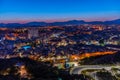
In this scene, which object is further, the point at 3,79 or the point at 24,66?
the point at 24,66

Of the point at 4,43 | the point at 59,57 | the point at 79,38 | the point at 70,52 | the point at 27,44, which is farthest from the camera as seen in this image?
the point at 79,38

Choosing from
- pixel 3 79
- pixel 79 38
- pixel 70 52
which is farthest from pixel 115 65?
pixel 79 38

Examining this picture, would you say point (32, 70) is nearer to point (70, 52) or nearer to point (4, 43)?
point (70, 52)

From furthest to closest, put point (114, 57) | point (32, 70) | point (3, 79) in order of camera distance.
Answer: point (114, 57), point (32, 70), point (3, 79)

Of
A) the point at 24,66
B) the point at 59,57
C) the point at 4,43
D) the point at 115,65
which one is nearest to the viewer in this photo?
the point at 24,66

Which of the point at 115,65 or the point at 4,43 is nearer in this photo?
the point at 115,65

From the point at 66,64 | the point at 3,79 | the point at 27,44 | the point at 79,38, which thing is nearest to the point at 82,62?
the point at 66,64

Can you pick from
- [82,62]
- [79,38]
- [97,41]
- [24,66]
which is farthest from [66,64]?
[79,38]

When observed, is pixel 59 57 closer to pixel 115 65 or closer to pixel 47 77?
pixel 115 65

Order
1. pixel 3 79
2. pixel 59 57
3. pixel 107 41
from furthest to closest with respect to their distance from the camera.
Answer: pixel 107 41
pixel 59 57
pixel 3 79
